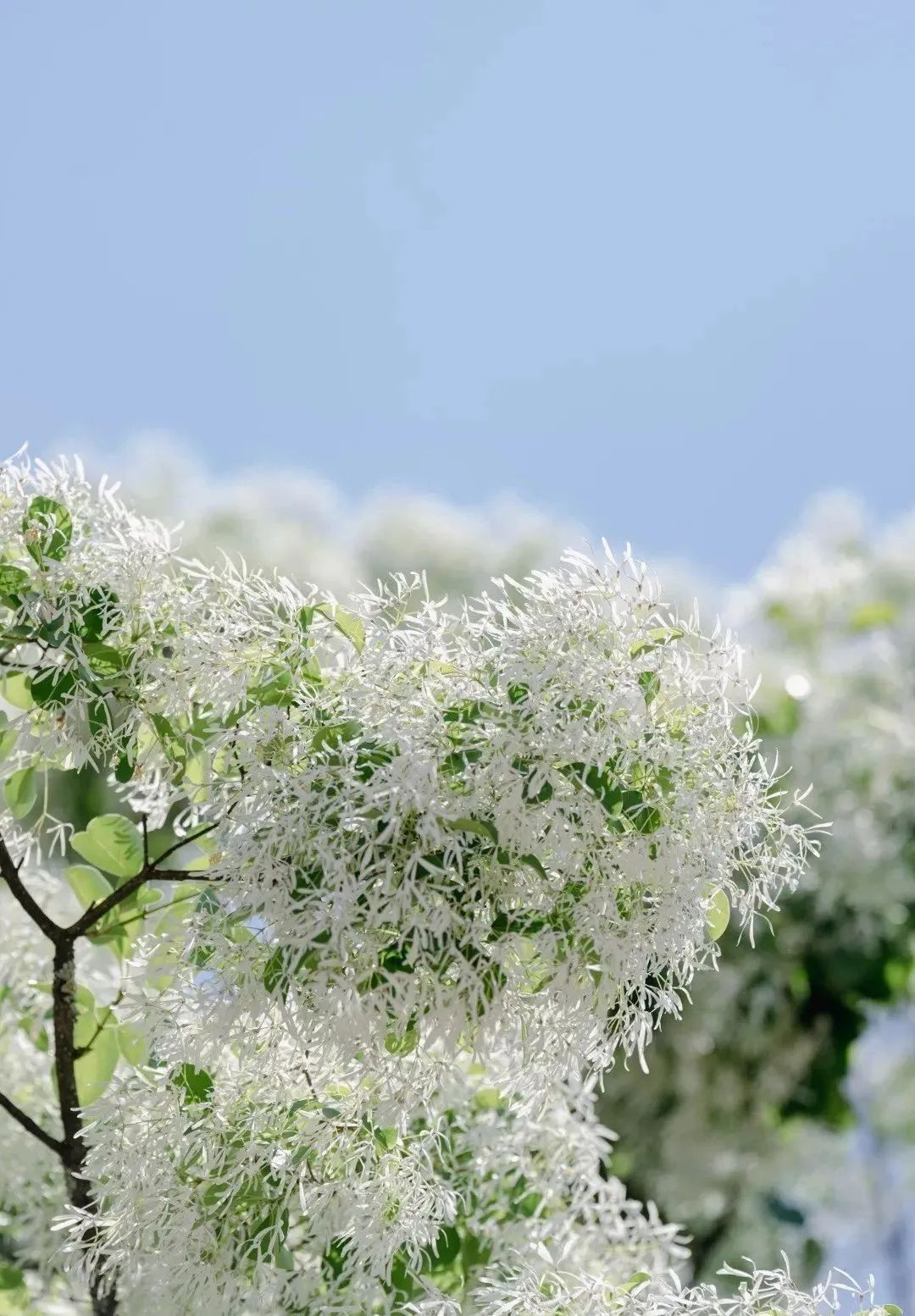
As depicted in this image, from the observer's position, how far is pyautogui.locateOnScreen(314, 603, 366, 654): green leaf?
28.6 inches

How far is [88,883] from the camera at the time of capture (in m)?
0.94

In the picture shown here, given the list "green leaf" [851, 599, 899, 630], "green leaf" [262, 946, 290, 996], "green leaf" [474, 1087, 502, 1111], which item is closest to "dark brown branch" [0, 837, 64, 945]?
"green leaf" [262, 946, 290, 996]

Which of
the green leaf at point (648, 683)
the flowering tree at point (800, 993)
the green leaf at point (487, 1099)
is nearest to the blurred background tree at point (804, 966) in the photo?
the flowering tree at point (800, 993)

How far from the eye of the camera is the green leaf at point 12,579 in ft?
2.45

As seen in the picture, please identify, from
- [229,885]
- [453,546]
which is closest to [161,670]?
[229,885]

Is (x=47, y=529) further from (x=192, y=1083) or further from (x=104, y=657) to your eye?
(x=192, y=1083)

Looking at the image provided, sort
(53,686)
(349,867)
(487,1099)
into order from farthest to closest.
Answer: (487,1099) → (53,686) → (349,867)

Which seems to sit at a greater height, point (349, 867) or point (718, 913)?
point (718, 913)

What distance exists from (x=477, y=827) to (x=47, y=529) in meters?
0.29

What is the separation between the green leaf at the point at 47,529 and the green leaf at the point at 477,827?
261 mm

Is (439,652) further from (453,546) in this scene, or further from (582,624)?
(453,546)

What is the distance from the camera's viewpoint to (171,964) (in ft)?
2.45

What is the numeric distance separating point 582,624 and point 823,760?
6.16ft

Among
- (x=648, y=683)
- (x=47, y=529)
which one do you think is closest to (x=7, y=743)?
(x=47, y=529)
